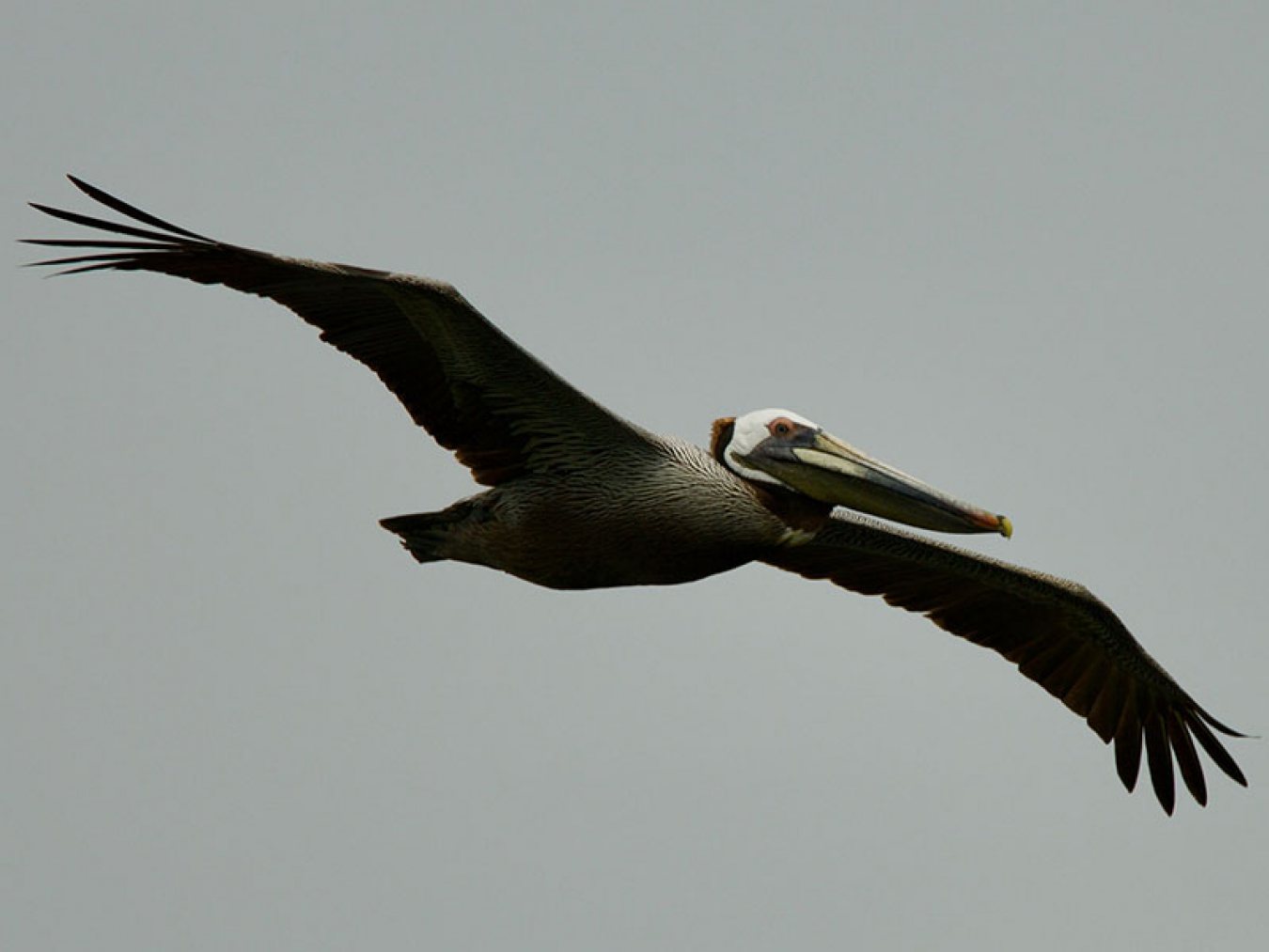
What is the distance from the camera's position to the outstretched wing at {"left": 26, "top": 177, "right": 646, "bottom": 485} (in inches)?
457

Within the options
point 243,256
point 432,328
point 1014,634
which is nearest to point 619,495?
point 432,328

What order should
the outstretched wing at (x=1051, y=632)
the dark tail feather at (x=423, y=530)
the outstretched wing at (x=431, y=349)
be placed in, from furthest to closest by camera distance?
the outstretched wing at (x=1051, y=632) < the dark tail feather at (x=423, y=530) < the outstretched wing at (x=431, y=349)

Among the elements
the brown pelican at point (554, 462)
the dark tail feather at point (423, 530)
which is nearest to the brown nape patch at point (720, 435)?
the brown pelican at point (554, 462)

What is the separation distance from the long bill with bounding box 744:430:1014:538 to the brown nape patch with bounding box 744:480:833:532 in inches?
2.3

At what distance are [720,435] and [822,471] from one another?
0.69m

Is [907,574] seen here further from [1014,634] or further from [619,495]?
[619,495]

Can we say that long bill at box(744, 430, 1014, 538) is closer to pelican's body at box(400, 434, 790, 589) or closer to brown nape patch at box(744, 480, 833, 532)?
brown nape patch at box(744, 480, 833, 532)

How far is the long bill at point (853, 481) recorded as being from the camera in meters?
12.5

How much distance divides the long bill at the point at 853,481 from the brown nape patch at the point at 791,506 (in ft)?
0.19

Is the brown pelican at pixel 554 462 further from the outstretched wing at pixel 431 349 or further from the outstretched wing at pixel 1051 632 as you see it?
the outstretched wing at pixel 1051 632

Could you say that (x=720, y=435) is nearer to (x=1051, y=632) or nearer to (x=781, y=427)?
(x=781, y=427)

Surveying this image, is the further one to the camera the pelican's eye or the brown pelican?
the pelican's eye

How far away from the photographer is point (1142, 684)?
51.1ft

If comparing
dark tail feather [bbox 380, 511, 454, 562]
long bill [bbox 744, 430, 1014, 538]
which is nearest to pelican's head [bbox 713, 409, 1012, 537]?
long bill [bbox 744, 430, 1014, 538]
